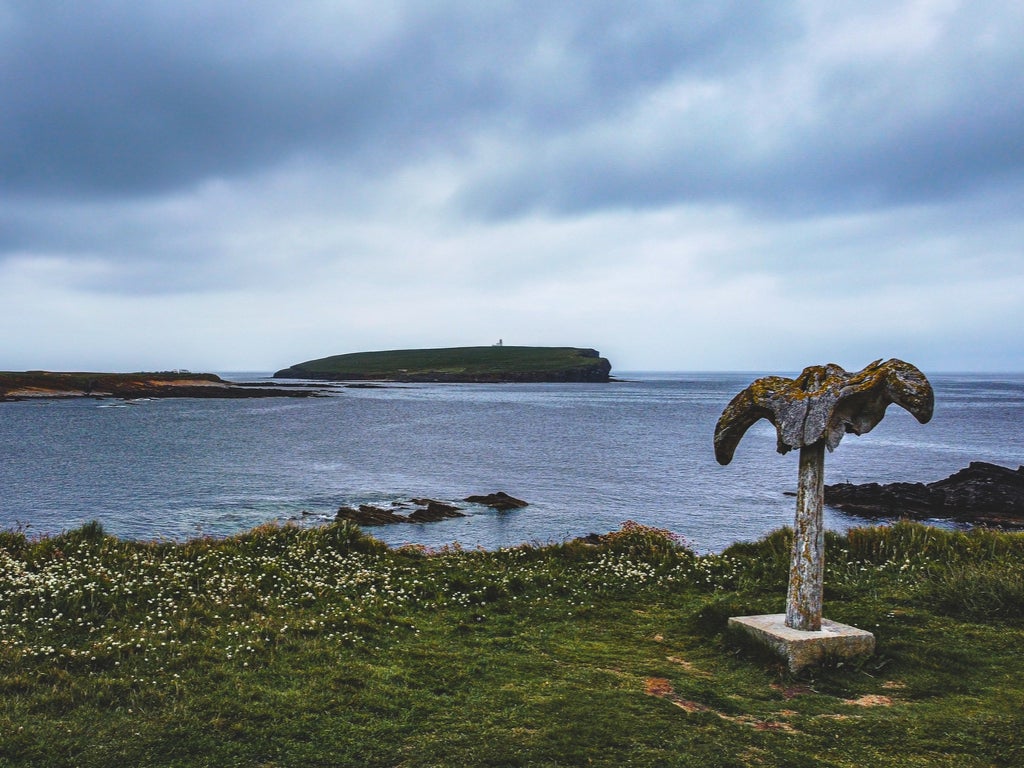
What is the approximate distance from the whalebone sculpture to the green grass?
114 cm

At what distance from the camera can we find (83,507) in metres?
31.9

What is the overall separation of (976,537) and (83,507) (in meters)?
34.1

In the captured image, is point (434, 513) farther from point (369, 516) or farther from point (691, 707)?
point (691, 707)

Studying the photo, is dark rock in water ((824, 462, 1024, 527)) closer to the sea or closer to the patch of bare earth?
the sea

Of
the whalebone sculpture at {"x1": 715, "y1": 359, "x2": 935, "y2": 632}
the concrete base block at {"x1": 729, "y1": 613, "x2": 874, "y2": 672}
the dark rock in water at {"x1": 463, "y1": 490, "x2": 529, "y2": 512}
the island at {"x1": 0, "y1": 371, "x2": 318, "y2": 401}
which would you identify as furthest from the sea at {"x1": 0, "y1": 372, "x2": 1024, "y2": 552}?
the island at {"x1": 0, "y1": 371, "x2": 318, "y2": 401}

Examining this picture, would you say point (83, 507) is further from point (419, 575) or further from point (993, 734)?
point (993, 734)

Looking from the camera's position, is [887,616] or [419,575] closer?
[887,616]

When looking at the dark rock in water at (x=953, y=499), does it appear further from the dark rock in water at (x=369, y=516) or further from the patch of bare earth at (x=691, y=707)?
the patch of bare earth at (x=691, y=707)

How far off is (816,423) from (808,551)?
1.83 m

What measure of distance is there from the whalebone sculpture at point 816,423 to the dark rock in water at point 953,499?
26.1m

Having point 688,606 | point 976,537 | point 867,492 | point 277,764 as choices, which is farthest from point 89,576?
point 867,492

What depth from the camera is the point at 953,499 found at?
3378 centimetres

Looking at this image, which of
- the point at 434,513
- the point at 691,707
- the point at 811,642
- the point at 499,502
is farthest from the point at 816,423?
the point at 499,502

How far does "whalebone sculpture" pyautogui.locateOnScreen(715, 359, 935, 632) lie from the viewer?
9359 mm
